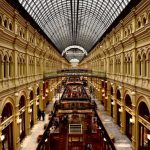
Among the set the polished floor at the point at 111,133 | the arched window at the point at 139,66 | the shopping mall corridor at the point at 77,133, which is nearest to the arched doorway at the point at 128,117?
the polished floor at the point at 111,133

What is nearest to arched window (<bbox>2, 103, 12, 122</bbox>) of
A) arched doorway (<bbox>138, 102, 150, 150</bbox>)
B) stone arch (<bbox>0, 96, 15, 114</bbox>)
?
stone arch (<bbox>0, 96, 15, 114</bbox>)

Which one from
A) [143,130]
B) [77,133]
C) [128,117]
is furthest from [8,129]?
[128,117]

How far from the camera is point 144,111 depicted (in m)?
20.7

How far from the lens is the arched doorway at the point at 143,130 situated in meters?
19.7

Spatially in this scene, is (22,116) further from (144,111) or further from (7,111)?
(144,111)

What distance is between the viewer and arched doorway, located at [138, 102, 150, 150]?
64.8 ft

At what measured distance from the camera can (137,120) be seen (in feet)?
73.4

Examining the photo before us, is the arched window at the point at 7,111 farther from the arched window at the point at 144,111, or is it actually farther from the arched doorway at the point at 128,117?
the arched doorway at the point at 128,117

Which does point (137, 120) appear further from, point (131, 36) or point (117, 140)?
point (131, 36)

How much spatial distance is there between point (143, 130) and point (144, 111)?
1.69m

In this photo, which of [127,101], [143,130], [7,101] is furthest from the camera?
[127,101]

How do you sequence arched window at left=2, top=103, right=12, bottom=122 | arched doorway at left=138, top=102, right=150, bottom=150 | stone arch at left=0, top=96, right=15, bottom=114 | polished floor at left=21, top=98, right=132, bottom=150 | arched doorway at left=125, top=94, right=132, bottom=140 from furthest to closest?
arched doorway at left=125, top=94, right=132, bottom=140 → polished floor at left=21, top=98, right=132, bottom=150 → arched window at left=2, top=103, right=12, bottom=122 → arched doorway at left=138, top=102, right=150, bottom=150 → stone arch at left=0, top=96, right=15, bottom=114

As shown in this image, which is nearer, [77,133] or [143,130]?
[143,130]

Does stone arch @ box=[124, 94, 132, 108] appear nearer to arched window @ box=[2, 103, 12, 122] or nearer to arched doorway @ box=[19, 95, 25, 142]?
arched doorway @ box=[19, 95, 25, 142]
